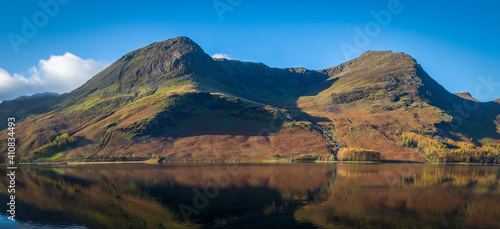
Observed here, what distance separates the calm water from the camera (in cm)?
5950

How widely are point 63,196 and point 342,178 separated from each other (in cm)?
8989

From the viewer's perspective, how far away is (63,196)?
84500 millimetres

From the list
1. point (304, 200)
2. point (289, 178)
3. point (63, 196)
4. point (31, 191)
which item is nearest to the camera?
point (304, 200)

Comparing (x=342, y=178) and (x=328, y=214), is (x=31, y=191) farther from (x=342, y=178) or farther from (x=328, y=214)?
(x=342, y=178)

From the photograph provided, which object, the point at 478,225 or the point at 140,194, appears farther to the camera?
the point at 140,194

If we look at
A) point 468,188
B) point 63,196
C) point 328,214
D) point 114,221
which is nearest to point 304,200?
point 328,214

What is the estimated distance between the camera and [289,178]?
116 meters

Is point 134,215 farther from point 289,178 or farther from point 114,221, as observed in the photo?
point 289,178

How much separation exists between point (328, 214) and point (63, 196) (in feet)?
225

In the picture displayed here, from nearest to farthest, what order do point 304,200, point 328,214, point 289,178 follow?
1. point 328,214
2. point 304,200
3. point 289,178

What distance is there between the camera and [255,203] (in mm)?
74250

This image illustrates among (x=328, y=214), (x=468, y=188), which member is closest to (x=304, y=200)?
(x=328, y=214)

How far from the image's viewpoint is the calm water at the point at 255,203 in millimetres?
59500

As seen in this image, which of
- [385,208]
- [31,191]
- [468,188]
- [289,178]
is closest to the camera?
[385,208]
